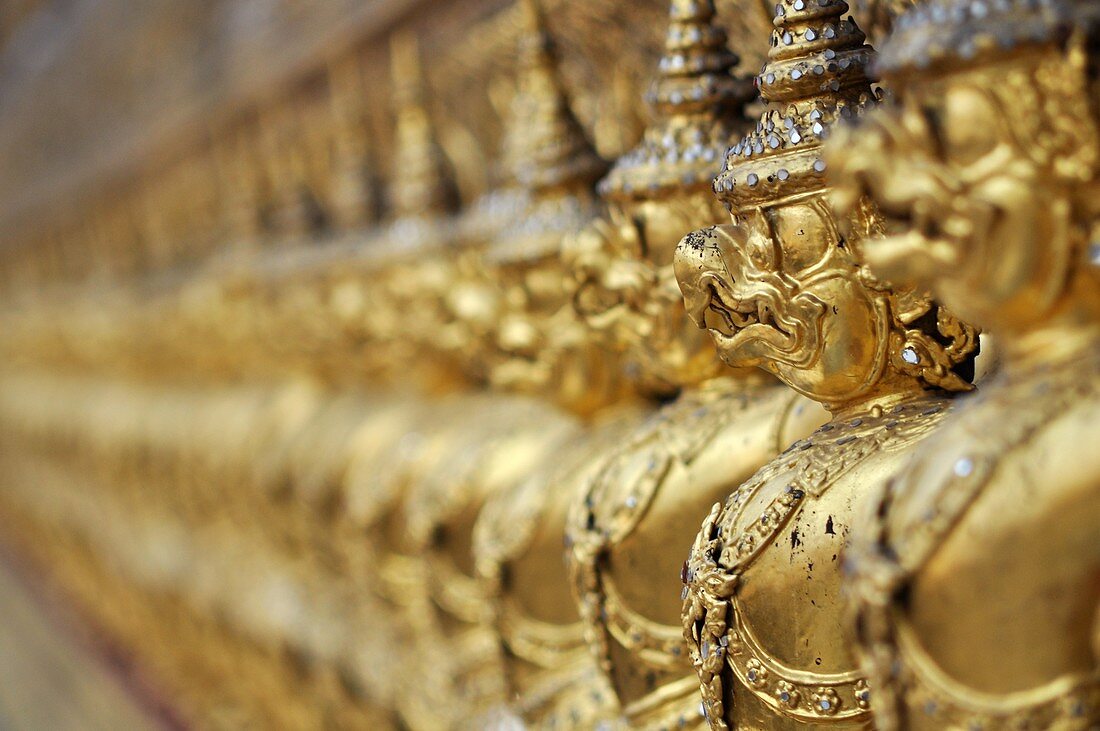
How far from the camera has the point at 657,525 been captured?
3.59 ft

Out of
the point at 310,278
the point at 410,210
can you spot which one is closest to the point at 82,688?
the point at 310,278

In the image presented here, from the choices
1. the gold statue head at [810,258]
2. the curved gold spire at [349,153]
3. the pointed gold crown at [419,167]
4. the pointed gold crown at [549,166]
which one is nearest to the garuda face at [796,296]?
the gold statue head at [810,258]

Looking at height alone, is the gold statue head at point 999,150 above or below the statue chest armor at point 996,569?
above

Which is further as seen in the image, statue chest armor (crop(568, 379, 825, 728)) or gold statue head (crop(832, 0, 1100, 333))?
statue chest armor (crop(568, 379, 825, 728))

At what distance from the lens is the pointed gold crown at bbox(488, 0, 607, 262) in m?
1.31

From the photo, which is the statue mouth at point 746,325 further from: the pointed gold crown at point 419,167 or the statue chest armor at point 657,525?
the pointed gold crown at point 419,167

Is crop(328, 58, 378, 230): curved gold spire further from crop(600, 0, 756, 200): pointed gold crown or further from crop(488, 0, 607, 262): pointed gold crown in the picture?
crop(600, 0, 756, 200): pointed gold crown

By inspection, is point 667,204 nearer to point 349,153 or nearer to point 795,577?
point 795,577

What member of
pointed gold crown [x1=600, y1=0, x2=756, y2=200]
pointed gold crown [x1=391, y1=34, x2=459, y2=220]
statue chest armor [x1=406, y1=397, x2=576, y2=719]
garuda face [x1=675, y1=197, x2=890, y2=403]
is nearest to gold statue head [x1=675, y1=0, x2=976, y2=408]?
garuda face [x1=675, y1=197, x2=890, y2=403]

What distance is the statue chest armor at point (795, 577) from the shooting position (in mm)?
852

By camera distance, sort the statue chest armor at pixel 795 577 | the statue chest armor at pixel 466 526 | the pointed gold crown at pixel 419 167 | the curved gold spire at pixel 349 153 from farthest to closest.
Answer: the curved gold spire at pixel 349 153, the pointed gold crown at pixel 419 167, the statue chest armor at pixel 466 526, the statue chest armor at pixel 795 577

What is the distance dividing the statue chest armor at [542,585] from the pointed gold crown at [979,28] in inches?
27.8

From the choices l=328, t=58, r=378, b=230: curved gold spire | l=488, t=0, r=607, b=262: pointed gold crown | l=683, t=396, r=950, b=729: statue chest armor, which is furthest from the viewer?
l=328, t=58, r=378, b=230: curved gold spire

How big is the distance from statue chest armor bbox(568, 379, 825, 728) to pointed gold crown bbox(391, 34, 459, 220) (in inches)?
29.7
